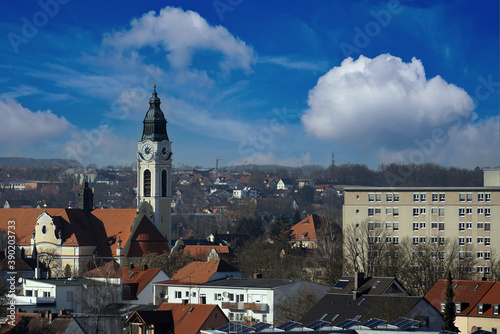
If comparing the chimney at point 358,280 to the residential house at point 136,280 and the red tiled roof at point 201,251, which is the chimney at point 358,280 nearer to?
the residential house at point 136,280

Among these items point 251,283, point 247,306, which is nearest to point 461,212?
point 251,283

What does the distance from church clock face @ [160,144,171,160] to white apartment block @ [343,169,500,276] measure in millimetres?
26559

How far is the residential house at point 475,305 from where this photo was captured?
193 ft

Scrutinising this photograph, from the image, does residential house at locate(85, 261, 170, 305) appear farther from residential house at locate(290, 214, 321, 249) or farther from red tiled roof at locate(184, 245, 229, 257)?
residential house at locate(290, 214, 321, 249)

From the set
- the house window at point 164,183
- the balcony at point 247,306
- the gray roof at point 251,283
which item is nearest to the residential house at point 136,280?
the gray roof at point 251,283

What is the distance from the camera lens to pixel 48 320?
5459cm

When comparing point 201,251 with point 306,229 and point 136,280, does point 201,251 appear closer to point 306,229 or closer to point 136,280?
point 136,280

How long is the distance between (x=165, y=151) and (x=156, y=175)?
2883mm

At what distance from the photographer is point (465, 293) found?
61812 millimetres

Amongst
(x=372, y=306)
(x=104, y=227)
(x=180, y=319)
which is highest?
(x=104, y=227)

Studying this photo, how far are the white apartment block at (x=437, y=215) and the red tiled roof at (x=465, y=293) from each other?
25.4 metres

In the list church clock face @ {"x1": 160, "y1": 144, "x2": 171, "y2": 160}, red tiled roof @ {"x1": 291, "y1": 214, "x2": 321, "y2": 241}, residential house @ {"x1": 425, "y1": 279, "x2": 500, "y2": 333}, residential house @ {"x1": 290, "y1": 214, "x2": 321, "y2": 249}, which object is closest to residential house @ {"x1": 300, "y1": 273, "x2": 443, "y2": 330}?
residential house @ {"x1": 425, "y1": 279, "x2": 500, "y2": 333}

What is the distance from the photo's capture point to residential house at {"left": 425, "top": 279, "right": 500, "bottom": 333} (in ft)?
193

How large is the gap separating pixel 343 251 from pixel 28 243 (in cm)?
3437
